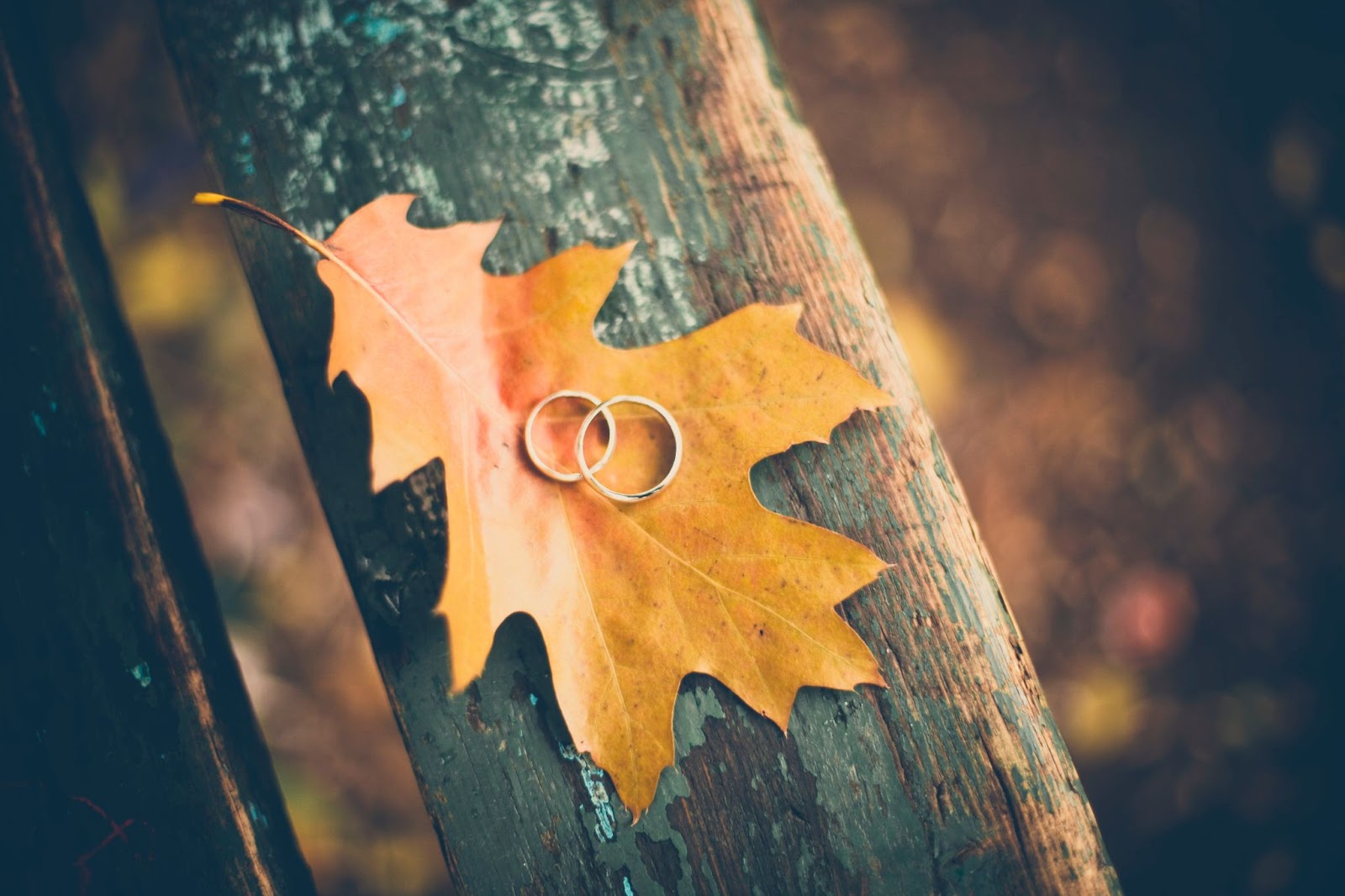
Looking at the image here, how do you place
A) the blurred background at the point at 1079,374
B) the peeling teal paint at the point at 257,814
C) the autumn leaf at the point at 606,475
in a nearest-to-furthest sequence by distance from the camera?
1. the autumn leaf at the point at 606,475
2. the peeling teal paint at the point at 257,814
3. the blurred background at the point at 1079,374

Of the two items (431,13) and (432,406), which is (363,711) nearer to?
(432,406)

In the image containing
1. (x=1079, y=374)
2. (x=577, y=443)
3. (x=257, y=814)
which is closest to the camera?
(x=577, y=443)

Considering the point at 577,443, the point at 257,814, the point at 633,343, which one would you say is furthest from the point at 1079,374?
the point at 257,814

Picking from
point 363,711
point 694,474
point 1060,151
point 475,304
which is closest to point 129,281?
point 363,711

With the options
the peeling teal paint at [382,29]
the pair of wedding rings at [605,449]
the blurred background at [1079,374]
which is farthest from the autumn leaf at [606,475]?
the blurred background at [1079,374]

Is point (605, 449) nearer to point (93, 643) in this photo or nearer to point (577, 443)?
point (577, 443)

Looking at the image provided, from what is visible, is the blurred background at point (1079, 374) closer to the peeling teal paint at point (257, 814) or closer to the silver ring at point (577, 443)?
the peeling teal paint at point (257, 814)
